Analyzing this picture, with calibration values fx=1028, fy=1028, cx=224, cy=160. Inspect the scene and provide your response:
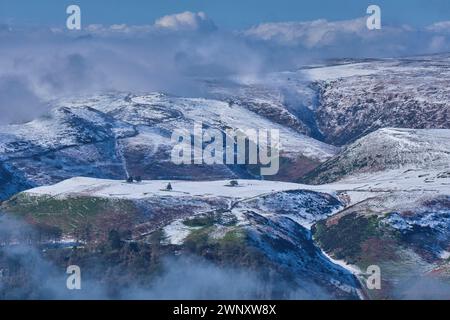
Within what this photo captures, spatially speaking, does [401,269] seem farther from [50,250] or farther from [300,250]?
[50,250]

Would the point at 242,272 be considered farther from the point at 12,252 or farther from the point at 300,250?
the point at 12,252

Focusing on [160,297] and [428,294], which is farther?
[428,294]
